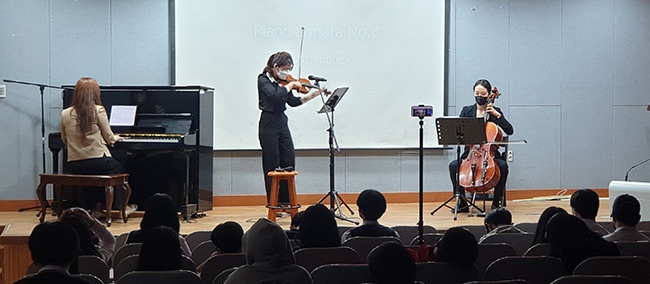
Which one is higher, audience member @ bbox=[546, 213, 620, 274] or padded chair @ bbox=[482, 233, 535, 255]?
audience member @ bbox=[546, 213, 620, 274]

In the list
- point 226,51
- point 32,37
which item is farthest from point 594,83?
point 32,37

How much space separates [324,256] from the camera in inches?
169

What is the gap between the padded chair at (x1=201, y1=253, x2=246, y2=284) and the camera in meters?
4.14

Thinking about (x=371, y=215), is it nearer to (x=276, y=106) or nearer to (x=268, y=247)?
(x=268, y=247)

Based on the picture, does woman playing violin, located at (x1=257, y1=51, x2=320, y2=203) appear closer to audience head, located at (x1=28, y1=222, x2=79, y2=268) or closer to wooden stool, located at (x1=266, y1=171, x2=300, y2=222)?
wooden stool, located at (x1=266, y1=171, x2=300, y2=222)

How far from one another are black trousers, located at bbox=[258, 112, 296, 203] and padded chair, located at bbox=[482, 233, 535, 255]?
3.23m

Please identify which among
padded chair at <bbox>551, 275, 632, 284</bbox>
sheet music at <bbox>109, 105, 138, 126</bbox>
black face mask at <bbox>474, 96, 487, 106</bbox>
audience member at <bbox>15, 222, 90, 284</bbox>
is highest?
black face mask at <bbox>474, 96, 487, 106</bbox>

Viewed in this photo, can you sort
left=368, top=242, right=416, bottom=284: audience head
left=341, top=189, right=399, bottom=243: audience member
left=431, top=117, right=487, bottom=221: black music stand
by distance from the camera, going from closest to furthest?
left=368, top=242, right=416, bottom=284: audience head, left=341, top=189, right=399, bottom=243: audience member, left=431, top=117, right=487, bottom=221: black music stand

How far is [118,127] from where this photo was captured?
8211mm

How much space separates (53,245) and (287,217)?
4.71 meters

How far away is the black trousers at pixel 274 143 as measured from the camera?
26.0ft

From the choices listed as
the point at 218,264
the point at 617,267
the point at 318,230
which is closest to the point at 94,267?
the point at 218,264

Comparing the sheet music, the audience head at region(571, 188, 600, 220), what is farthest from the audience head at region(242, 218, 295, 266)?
the sheet music

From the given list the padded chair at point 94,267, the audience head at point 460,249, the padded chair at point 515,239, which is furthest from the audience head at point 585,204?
the padded chair at point 94,267
